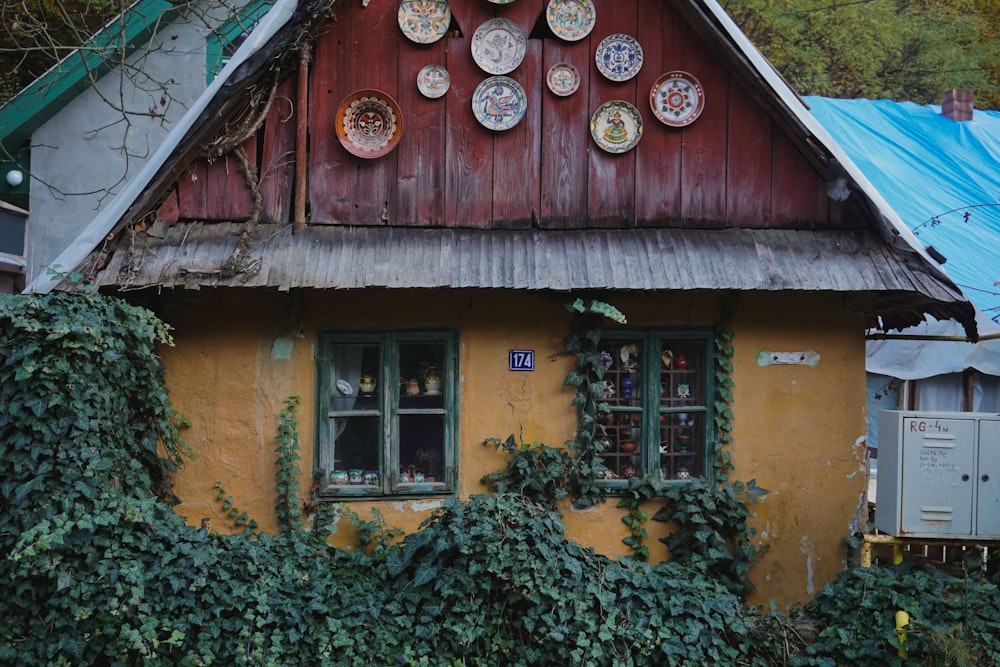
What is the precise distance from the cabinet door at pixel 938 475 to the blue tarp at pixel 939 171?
9.35 feet

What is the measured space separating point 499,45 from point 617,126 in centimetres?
125

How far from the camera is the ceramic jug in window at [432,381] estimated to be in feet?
23.3

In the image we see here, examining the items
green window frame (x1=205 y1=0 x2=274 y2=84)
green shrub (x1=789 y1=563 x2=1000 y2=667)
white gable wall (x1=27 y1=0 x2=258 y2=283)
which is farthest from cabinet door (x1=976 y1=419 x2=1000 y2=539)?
white gable wall (x1=27 y1=0 x2=258 y2=283)

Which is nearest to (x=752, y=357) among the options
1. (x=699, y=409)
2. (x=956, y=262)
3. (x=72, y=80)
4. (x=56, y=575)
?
(x=699, y=409)

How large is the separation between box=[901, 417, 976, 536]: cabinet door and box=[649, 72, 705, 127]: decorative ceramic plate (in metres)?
3.17

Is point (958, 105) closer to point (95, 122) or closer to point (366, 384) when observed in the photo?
point (366, 384)

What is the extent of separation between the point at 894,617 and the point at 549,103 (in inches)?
192

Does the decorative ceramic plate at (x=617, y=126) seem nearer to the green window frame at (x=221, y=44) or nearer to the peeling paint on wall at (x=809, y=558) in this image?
the peeling paint on wall at (x=809, y=558)

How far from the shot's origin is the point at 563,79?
23.2 ft

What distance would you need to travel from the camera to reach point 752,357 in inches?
286

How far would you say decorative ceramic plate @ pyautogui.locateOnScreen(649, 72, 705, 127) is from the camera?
7090 millimetres

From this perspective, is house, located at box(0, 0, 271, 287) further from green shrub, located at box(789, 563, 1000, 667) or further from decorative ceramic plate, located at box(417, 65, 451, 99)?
green shrub, located at box(789, 563, 1000, 667)

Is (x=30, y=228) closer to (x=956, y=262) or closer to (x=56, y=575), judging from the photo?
(x=56, y=575)

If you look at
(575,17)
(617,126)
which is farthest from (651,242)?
(575,17)
